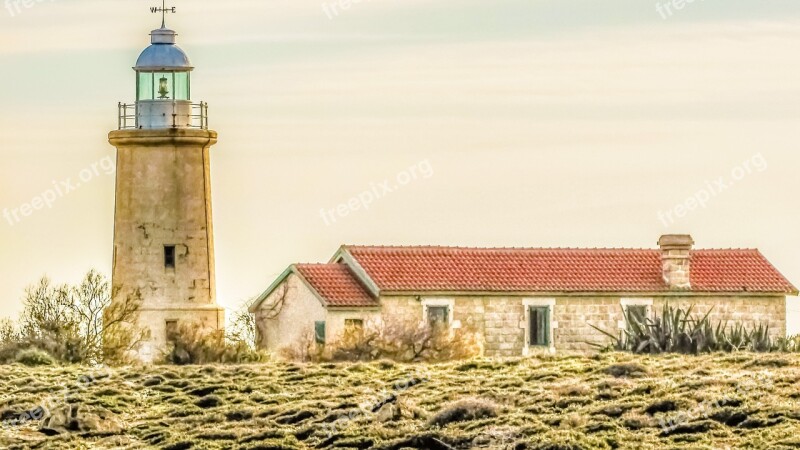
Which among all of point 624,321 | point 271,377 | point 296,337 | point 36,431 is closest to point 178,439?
point 36,431

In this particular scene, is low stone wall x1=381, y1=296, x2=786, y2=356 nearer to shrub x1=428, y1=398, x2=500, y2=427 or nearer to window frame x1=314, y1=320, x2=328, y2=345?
window frame x1=314, y1=320, x2=328, y2=345

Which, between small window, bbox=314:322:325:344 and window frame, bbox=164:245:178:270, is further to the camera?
window frame, bbox=164:245:178:270

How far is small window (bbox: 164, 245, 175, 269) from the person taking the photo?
5384 cm

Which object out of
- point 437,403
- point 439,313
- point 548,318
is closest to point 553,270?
point 548,318

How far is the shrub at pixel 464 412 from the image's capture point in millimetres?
38000

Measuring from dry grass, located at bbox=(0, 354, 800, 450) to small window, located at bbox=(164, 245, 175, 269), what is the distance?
7.90 m

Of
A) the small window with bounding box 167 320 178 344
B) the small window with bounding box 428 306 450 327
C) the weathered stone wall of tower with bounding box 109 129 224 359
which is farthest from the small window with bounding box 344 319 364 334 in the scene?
the weathered stone wall of tower with bounding box 109 129 224 359

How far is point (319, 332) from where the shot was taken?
51.3 m

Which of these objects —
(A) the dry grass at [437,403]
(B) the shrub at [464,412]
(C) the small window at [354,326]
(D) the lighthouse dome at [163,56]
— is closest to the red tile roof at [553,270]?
(C) the small window at [354,326]

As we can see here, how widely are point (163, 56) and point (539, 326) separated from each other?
9.65 meters

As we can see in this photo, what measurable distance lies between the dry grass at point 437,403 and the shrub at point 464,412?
34 millimetres

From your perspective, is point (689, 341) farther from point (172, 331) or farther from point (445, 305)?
point (172, 331)

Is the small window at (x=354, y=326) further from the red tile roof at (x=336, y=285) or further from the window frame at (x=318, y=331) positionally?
the window frame at (x=318, y=331)

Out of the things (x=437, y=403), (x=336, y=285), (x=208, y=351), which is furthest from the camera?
(x=336, y=285)
